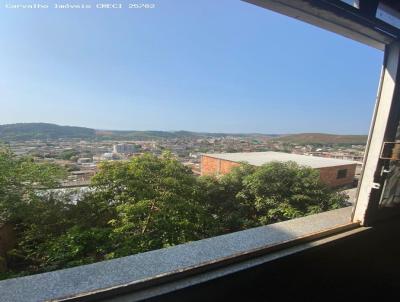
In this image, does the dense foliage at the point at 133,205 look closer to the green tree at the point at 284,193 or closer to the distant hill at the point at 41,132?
the green tree at the point at 284,193

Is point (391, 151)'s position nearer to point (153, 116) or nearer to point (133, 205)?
point (153, 116)

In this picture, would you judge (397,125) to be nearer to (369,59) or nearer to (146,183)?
(369,59)

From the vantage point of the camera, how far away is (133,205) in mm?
3402

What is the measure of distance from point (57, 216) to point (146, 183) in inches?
53.3

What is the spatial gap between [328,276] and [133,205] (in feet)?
9.15

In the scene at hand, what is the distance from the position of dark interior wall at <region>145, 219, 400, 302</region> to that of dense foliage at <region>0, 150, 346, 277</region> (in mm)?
1821

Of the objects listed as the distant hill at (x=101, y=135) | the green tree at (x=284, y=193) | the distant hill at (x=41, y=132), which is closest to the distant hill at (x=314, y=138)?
the distant hill at (x=101, y=135)

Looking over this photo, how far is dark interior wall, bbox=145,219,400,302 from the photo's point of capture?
0.82m

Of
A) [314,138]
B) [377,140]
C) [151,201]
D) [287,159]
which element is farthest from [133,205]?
[287,159]

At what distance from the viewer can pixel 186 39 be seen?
2977mm

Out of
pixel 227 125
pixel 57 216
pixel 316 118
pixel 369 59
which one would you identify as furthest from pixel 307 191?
pixel 57 216

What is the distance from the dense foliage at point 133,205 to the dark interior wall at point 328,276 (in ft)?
5.98

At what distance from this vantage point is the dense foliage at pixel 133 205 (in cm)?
268

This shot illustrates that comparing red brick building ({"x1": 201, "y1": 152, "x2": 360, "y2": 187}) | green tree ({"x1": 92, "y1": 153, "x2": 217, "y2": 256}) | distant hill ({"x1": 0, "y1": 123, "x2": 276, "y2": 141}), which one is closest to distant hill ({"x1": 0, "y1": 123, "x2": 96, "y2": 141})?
distant hill ({"x1": 0, "y1": 123, "x2": 276, "y2": 141})
